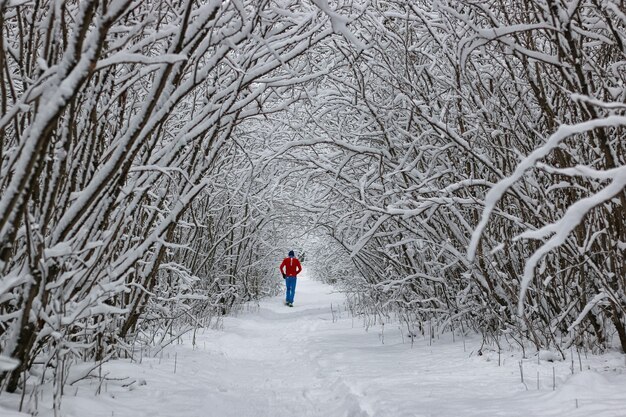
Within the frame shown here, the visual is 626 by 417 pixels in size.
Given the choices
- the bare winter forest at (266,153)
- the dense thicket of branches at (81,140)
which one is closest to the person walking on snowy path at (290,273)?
the bare winter forest at (266,153)

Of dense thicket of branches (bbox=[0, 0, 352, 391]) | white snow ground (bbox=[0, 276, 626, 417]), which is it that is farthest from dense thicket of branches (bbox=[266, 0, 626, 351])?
dense thicket of branches (bbox=[0, 0, 352, 391])

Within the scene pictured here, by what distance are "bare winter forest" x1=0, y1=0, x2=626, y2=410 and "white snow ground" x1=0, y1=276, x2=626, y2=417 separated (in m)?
0.23

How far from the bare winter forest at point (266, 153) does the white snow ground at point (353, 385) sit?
0.23 metres

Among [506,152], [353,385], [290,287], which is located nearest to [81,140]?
[353,385]

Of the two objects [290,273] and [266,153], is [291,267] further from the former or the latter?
[266,153]

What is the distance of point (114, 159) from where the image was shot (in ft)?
6.00

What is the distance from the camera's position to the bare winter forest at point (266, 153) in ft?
5.19

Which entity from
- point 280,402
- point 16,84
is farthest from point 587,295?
point 16,84

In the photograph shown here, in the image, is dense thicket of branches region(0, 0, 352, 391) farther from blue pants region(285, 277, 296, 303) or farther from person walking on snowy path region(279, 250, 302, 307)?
blue pants region(285, 277, 296, 303)

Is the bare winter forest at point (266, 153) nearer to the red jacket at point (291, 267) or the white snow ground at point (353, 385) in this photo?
the white snow ground at point (353, 385)

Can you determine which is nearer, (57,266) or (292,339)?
(57,266)

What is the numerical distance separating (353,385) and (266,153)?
1894mm

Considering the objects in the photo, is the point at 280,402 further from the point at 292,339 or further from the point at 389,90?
the point at 292,339

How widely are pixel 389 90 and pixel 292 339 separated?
139 inches
